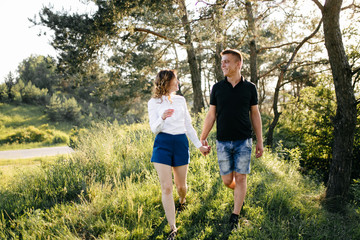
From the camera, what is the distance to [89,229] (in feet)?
9.80

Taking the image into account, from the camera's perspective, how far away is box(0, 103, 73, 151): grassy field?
22.1 metres

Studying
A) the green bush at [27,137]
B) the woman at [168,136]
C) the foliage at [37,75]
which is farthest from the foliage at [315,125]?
the foliage at [37,75]

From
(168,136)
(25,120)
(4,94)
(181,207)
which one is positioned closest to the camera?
(168,136)

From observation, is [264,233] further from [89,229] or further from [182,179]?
[89,229]

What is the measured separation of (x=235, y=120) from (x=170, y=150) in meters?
0.94

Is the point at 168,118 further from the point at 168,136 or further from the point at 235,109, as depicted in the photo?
the point at 235,109

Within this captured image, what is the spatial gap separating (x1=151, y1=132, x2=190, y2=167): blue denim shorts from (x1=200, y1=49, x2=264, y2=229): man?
559 mm

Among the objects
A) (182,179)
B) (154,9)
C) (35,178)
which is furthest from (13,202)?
(154,9)

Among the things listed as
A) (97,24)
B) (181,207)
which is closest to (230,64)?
(181,207)

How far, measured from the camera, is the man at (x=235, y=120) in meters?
3.05

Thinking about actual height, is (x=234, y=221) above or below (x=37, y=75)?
below

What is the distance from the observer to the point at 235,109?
10.0ft

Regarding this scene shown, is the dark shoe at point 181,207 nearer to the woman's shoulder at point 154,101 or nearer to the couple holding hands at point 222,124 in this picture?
the couple holding hands at point 222,124

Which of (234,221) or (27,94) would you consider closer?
(234,221)
